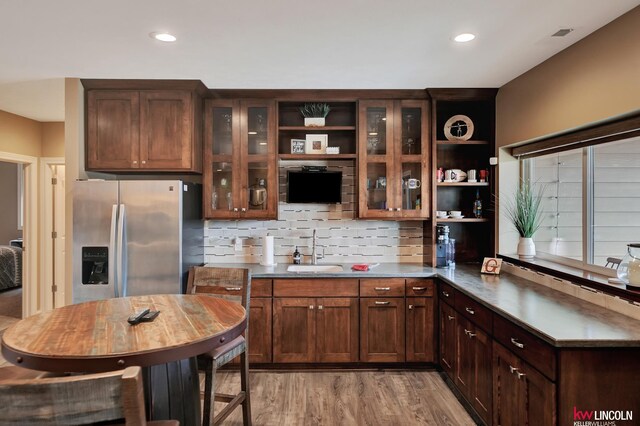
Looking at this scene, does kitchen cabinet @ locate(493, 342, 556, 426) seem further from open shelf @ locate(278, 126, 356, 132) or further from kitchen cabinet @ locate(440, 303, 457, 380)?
open shelf @ locate(278, 126, 356, 132)

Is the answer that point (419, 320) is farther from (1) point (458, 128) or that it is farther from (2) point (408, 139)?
(1) point (458, 128)

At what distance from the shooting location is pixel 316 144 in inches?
153

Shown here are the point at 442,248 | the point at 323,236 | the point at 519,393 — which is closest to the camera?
the point at 519,393

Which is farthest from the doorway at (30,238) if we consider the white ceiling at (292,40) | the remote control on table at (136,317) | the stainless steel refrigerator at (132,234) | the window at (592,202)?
the window at (592,202)

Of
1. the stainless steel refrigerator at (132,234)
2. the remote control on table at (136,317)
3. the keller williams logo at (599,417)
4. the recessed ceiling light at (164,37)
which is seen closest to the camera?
the keller williams logo at (599,417)

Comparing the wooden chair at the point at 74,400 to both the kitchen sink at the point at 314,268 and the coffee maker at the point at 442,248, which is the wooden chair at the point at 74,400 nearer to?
the kitchen sink at the point at 314,268

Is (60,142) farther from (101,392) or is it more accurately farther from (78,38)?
(101,392)

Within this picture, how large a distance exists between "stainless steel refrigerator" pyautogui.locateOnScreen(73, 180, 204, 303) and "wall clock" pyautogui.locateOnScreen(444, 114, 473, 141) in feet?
8.18

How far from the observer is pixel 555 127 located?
284 cm

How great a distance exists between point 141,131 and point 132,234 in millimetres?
930

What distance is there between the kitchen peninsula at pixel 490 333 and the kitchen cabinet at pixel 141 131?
4.27 ft

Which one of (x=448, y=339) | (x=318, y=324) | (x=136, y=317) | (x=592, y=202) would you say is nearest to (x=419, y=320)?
(x=448, y=339)

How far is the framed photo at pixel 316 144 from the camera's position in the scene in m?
3.87

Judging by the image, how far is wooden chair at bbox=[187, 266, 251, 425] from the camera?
2.13m
